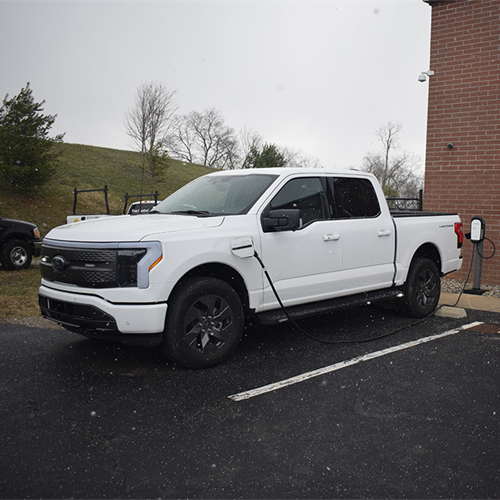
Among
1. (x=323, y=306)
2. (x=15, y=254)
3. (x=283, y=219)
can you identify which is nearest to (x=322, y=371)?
(x=323, y=306)

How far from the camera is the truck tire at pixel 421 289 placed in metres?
6.58

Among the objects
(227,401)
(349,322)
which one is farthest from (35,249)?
(227,401)

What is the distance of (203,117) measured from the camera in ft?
206

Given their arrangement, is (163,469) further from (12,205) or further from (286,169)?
(12,205)

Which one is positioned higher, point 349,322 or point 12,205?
point 12,205

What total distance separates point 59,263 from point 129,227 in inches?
28.1

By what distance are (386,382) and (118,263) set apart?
8.47 ft

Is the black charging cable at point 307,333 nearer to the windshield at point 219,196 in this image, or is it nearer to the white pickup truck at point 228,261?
the white pickup truck at point 228,261

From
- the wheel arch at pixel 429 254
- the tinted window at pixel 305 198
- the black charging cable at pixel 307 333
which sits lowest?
the black charging cable at pixel 307 333

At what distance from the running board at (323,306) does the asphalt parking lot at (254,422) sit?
42cm

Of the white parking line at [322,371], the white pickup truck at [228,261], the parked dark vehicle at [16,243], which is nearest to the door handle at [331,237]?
the white pickup truck at [228,261]

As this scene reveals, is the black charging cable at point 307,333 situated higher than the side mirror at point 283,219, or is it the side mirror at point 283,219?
the side mirror at point 283,219

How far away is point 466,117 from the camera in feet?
31.9

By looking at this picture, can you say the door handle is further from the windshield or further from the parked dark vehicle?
the parked dark vehicle
